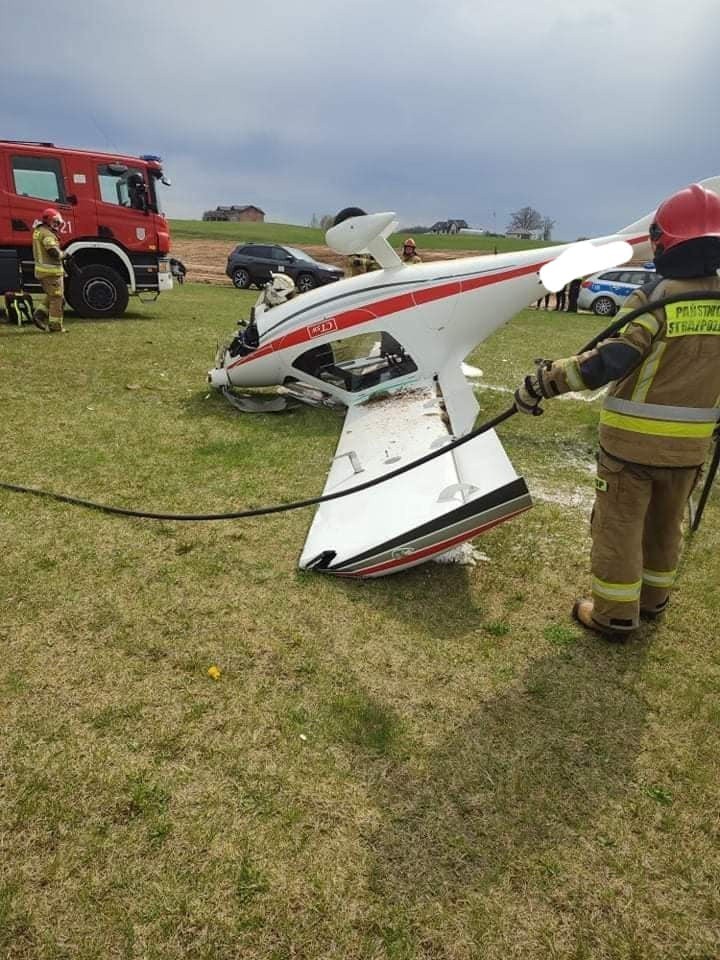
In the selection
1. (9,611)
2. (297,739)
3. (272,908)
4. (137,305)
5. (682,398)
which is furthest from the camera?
(137,305)

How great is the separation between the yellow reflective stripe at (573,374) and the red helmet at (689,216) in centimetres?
66

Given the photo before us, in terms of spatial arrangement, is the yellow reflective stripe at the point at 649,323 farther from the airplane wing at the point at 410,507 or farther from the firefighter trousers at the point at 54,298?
the firefighter trousers at the point at 54,298

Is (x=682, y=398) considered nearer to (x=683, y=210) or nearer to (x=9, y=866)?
(x=683, y=210)

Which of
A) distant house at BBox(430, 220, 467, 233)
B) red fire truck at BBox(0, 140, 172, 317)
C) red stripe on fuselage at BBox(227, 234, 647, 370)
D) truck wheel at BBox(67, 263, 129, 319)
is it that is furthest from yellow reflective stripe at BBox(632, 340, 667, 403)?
distant house at BBox(430, 220, 467, 233)

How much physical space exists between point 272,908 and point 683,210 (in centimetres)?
320

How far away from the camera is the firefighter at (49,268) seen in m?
10.2

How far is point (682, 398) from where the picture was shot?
269 centimetres

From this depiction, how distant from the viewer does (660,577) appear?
3.25 m

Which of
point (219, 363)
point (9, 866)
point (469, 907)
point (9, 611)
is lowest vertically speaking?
point (469, 907)

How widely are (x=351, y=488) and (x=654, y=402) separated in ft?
5.80

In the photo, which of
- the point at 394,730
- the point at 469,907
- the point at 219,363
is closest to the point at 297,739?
the point at 394,730

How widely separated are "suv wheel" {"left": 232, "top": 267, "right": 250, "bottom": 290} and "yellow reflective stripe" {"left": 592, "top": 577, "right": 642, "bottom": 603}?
82.1 feet

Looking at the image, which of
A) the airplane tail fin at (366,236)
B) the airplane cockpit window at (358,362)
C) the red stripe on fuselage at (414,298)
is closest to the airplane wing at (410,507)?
the airplane cockpit window at (358,362)

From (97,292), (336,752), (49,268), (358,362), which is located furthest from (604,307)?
(336,752)
